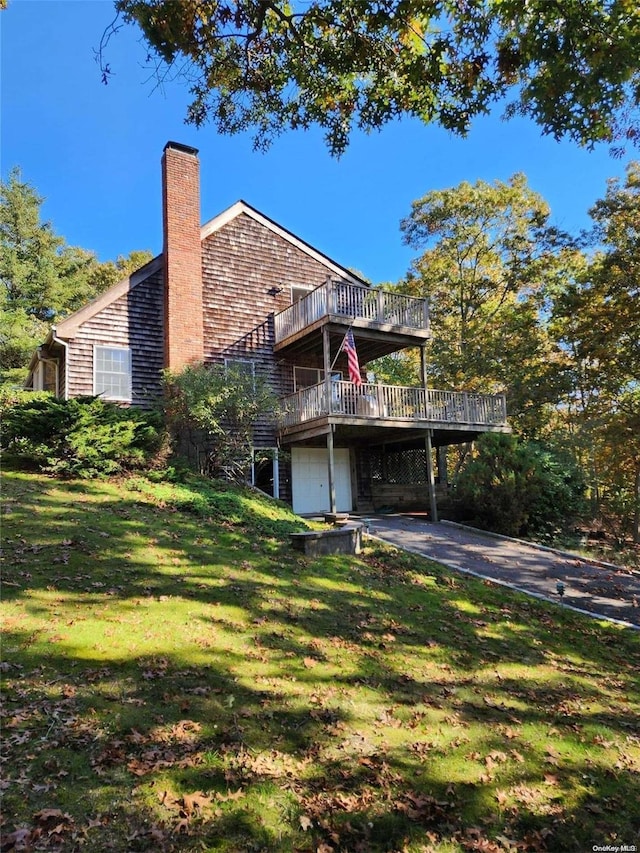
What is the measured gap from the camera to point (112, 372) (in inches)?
543

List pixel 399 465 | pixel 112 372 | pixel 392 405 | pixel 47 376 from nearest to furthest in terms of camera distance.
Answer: pixel 112 372
pixel 392 405
pixel 47 376
pixel 399 465

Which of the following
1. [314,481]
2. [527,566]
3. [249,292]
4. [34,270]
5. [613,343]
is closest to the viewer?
[527,566]

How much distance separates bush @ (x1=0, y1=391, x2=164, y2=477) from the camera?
393 inches

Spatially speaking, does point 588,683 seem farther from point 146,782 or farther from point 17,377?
point 17,377

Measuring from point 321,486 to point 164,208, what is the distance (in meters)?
9.71

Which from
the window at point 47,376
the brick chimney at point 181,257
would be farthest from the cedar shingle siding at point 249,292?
the window at point 47,376

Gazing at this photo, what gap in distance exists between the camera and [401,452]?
18.8 m

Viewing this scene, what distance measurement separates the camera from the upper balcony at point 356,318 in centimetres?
1458

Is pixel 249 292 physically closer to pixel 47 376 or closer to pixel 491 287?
pixel 47 376

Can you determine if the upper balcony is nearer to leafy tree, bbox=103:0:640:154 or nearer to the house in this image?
Answer: the house

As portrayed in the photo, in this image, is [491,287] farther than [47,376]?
Yes

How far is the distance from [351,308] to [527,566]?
858 cm

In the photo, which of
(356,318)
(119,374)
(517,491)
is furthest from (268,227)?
(517,491)

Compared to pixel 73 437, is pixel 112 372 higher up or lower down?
higher up
